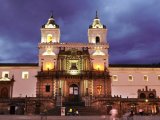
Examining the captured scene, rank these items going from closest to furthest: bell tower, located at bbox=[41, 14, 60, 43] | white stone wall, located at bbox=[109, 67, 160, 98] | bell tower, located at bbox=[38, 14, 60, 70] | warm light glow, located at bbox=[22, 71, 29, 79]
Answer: warm light glow, located at bbox=[22, 71, 29, 79] < bell tower, located at bbox=[38, 14, 60, 70] < white stone wall, located at bbox=[109, 67, 160, 98] < bell tower, located at bbox=[41, 14, 60, 43]

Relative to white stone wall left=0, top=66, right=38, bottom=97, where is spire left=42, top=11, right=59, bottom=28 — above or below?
above

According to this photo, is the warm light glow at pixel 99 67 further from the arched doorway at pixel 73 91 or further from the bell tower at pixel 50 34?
the bell tower at pixel 50 34

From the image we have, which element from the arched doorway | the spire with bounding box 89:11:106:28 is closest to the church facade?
the arched doorway

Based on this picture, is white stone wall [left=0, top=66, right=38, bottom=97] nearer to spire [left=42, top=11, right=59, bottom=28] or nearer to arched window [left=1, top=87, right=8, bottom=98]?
arched window [left=1, top=87, right=8, bottom=98]

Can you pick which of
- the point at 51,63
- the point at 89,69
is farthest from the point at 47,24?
the point at 89,69

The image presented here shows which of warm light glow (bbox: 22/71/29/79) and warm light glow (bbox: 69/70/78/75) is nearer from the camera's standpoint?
warm light glow (bbox: 69/70/78/75)

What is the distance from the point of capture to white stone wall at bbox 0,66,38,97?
206 ft

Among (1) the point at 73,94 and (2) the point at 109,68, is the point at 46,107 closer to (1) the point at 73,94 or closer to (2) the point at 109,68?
(1) the point at 73,94

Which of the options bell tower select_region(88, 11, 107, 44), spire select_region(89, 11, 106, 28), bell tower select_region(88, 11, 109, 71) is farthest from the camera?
spire select_region(89, 11, 106, 28)

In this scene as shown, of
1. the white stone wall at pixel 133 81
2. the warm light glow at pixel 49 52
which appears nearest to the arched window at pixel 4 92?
the warm light glow at pixel 49 52

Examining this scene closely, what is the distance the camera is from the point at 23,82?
63656 millimetres

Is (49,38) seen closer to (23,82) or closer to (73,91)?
(23,82)

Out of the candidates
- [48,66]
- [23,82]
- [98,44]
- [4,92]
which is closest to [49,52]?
[48,66]

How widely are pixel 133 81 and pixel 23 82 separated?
77.5 ft
